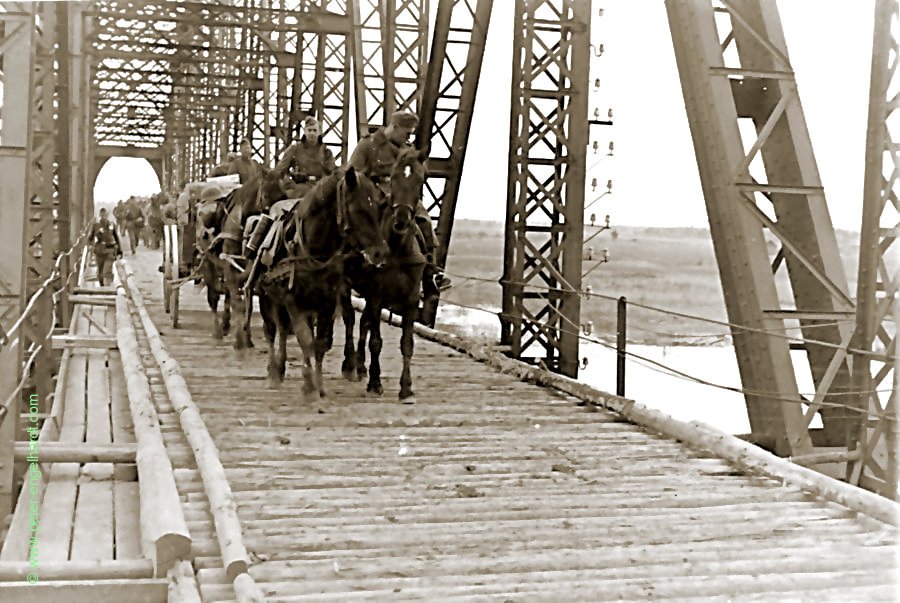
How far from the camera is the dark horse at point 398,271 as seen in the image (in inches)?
339

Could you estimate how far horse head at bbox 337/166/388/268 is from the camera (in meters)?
8.49

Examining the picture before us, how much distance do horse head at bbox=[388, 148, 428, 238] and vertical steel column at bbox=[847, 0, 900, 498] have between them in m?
3.35

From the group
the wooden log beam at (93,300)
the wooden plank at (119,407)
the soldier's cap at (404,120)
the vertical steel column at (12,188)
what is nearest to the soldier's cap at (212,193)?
the wooden plank at (119,407)

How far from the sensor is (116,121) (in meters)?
62.2

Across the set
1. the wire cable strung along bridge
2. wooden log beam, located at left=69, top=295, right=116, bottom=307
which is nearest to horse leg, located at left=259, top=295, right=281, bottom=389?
the wire cable strung along bridge

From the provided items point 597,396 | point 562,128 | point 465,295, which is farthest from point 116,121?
point 597,396

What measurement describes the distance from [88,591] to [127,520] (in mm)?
1299

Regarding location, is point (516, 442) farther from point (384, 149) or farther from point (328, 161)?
point (328, 161)

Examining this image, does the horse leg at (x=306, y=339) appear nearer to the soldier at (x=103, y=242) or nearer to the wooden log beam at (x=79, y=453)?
the wooden log beam at (x=79, y=453)

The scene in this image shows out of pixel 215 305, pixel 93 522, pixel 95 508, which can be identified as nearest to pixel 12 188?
pixel 95 508

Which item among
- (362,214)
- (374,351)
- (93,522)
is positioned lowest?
(93,522)

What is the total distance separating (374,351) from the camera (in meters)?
9.95

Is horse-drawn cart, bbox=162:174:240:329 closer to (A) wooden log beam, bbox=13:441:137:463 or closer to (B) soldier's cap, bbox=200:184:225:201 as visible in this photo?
(B) soldier's cap, bbox=200:184:225:201

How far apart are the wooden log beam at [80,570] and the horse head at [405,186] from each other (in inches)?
168
